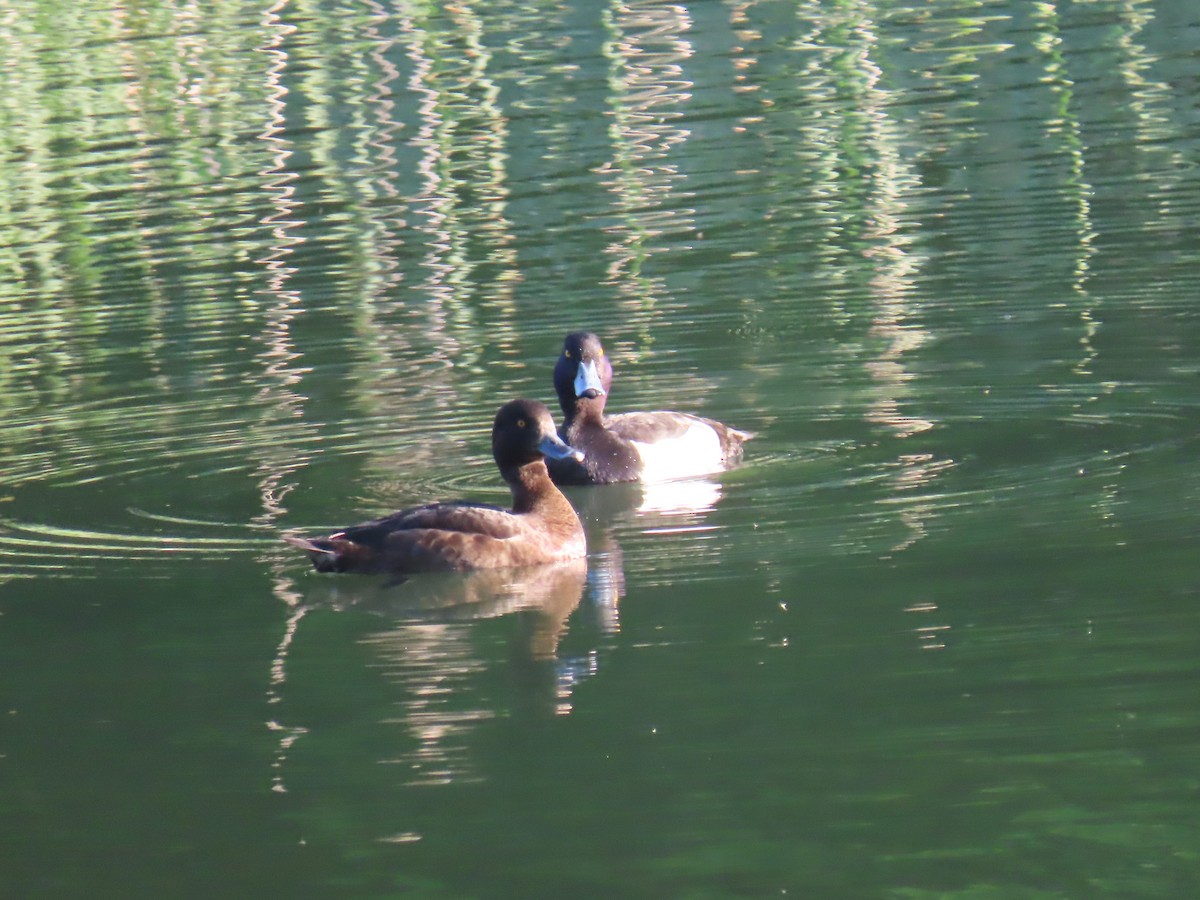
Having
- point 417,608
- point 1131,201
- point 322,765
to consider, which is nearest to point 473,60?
point 1131,201

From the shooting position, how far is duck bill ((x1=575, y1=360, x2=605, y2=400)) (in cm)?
1352

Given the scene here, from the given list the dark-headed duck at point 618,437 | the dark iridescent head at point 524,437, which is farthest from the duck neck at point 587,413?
the dark iridescent head at point 524,437

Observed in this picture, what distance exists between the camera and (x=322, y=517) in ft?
38.9

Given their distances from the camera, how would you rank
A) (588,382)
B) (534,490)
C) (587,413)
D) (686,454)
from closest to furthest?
(534,490), (686,454), (588,382), (587,413)

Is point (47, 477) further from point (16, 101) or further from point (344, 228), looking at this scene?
point (16, 101)

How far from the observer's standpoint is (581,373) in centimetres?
1356

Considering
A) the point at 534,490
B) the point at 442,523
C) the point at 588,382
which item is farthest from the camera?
the point at 588,382

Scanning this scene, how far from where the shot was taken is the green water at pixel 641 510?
7.17 meters

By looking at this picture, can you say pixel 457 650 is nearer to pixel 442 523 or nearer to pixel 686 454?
pixel 442 523

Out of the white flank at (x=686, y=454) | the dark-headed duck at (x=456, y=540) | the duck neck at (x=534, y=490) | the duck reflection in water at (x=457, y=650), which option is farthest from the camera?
the white flank at (x=686, y=454)

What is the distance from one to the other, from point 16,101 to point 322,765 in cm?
2881

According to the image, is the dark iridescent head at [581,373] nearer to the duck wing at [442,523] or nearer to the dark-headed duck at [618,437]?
the dark-headed duck at [618,437]

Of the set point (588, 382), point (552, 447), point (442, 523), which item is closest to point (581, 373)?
point (588, 382)

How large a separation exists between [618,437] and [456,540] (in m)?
2.88
